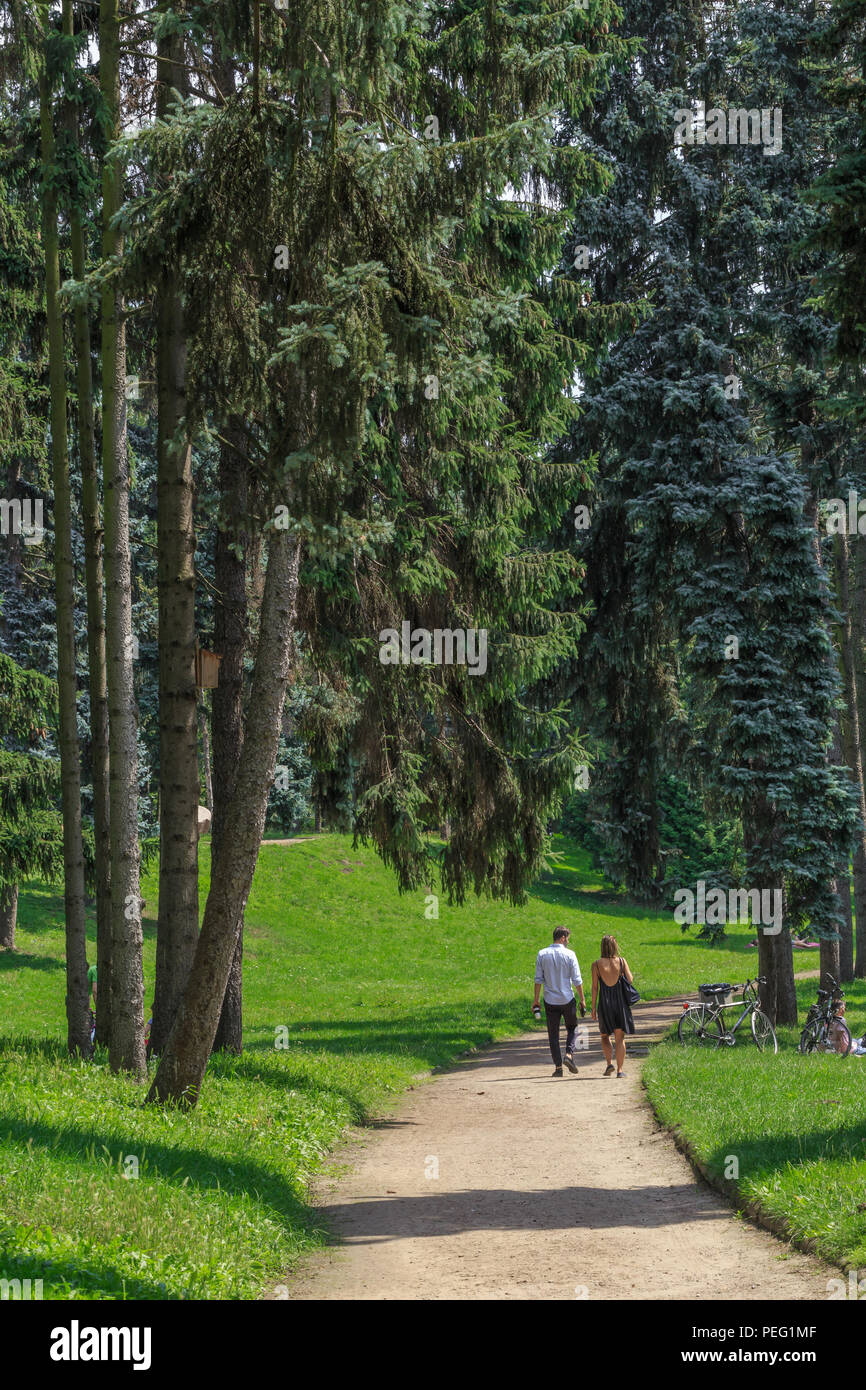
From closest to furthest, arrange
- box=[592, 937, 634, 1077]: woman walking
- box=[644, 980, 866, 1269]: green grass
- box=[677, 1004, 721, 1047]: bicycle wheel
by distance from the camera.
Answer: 1. box=[644, 980, 866, 1269]: green grass
2. box=[592, 937, 634, 1077]: woman walking
3. box=[677, 1004, 721, 1047]: bicycle wheel

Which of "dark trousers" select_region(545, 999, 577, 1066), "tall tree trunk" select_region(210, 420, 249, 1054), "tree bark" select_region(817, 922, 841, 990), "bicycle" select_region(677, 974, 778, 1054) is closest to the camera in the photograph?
"tall tree trunk" select_region(210, 420, 249, 1054)

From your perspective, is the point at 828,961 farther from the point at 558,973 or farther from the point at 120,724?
the point at 120,724

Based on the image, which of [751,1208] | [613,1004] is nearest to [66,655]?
[613,1004]

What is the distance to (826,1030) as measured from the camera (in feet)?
55.5

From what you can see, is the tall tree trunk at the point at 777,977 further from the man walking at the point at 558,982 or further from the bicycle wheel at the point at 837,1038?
the man walking at the point at 558,982

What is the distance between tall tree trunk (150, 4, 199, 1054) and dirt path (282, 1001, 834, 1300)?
2641 mm

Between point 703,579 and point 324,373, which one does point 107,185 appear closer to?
point 324,373

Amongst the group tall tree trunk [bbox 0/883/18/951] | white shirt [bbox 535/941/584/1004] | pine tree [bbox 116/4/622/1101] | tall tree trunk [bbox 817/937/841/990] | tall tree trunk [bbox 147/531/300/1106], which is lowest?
tall tree trunk [bbox 0/883/18/951]

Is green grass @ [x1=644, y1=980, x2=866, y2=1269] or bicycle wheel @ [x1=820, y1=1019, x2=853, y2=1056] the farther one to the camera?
bicycle wheel @ [x1=820, y1=1019, x2=853, y2=1056]

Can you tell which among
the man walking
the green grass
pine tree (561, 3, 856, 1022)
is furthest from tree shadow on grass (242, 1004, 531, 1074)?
pine tree (561, 3, 856, 1022)

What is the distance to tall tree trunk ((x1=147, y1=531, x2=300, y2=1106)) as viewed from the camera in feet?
30.9

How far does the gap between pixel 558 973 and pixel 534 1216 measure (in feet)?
22.3

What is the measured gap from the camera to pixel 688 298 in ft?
65.2

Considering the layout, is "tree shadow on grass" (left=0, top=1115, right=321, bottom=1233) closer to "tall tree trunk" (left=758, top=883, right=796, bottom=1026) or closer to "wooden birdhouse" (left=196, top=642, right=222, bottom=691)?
"wooden birdhouse" (left=196, top=642, right=222, bottom=691)
